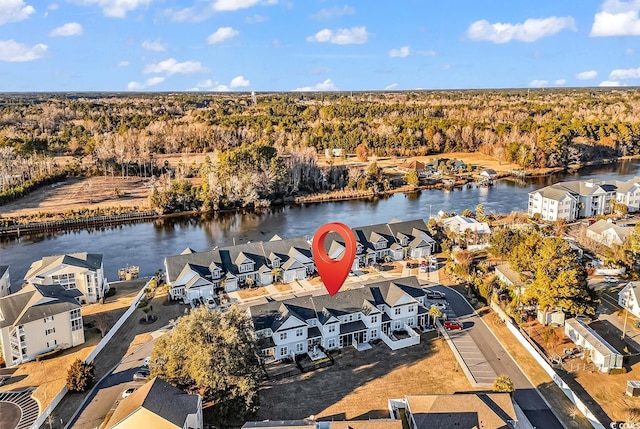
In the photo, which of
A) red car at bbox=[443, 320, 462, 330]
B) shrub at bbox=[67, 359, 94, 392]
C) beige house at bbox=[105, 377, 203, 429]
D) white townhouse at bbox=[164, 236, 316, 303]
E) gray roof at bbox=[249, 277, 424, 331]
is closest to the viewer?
beige house at bbox=[105, 377, 203, 429]

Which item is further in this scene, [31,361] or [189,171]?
[189,171]

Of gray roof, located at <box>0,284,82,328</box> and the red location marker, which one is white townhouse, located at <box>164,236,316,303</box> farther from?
the red location marker

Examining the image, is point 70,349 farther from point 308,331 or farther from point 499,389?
point 499,389

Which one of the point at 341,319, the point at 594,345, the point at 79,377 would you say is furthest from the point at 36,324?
the point at 594,345

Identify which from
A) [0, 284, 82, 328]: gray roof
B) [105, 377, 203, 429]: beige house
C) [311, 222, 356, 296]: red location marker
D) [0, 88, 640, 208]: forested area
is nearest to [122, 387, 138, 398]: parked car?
[105, 377, 203, 429]: beige house

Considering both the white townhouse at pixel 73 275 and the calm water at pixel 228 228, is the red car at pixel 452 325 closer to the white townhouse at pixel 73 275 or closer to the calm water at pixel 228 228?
the white townhouse at pixel 73 275

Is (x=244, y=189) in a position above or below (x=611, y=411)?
above

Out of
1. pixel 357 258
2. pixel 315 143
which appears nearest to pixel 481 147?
pixel 315 143
